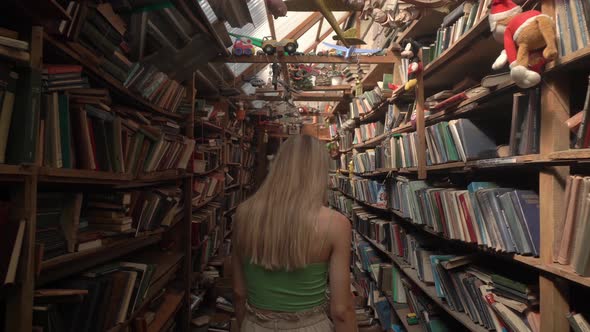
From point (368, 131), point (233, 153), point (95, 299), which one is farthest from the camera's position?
point (233, 153)

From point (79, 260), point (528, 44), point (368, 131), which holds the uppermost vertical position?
point (368, 131)

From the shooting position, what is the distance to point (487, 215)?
1491mm

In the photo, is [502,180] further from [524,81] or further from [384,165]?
[384,165]

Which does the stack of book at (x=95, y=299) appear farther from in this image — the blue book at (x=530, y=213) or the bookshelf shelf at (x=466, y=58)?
the bookshelf shelf at (x=466, y=58)

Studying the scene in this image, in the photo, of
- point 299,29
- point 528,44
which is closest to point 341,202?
point 299,29

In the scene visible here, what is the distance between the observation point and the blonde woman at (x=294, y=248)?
1.29 metres

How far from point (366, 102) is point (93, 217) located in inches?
121

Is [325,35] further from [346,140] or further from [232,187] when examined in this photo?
[232,187]

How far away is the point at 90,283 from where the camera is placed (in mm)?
1375

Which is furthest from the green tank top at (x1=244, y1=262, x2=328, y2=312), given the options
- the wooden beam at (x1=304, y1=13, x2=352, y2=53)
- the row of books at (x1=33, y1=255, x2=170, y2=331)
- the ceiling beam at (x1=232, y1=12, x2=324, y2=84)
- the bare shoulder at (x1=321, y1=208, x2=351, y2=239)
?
the wooden beam at (x1=304, y1=13, x2=352, y2=53)

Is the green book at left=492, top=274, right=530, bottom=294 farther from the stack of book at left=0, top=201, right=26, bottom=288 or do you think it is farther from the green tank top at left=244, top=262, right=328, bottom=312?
the stack of book at left=0, top=201, right=26, bottom=288

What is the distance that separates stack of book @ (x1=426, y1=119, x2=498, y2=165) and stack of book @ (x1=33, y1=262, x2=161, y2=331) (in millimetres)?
1678

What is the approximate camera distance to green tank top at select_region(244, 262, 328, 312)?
1340 mm

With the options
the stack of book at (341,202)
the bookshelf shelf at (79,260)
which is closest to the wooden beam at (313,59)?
the bookshelf shelf at (79,260)
